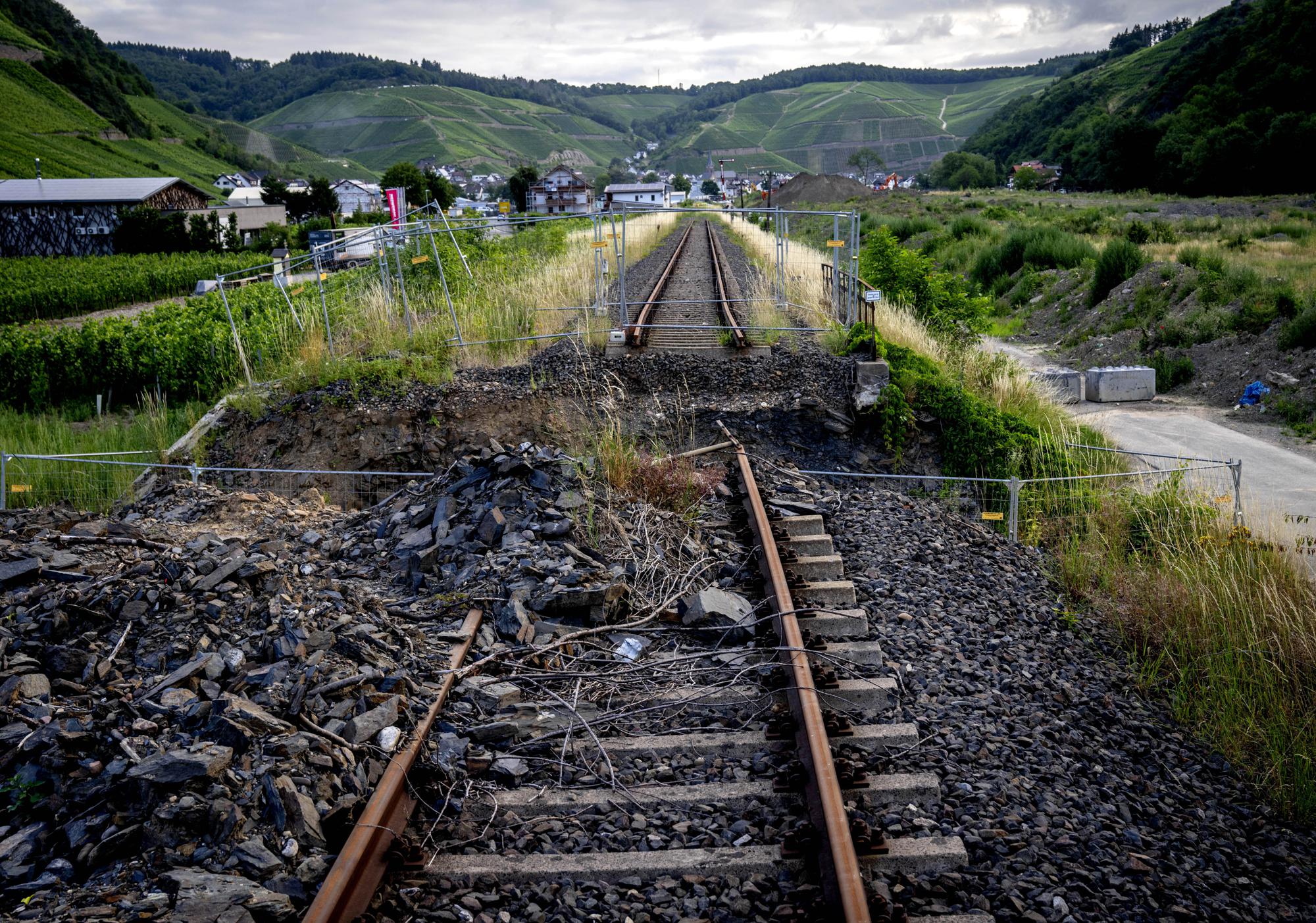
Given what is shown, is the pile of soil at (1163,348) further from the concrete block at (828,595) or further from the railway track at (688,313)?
the concrete block at (828,595)

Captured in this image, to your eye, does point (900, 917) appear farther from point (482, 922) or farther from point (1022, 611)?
point (1022, 611)

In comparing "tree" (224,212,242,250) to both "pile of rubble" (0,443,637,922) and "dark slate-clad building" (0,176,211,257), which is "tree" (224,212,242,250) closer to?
"dark slate-clad building" (0,176,211,257)

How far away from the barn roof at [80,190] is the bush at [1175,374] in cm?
7089

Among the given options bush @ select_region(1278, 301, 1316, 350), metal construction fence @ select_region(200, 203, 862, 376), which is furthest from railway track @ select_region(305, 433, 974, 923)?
bush @ select_region(1278, 301, 1316, 350)

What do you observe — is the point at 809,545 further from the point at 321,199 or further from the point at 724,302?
the point at 321,199

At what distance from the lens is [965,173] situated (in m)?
107

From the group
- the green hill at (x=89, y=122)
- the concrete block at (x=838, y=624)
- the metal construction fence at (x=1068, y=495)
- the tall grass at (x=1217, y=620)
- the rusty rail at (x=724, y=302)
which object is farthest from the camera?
the green hill at (x=89, y=122)

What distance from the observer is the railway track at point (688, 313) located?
13.7m

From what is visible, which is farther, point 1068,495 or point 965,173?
point 965,173

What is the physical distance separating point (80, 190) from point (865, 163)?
136m

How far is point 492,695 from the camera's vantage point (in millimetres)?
4961

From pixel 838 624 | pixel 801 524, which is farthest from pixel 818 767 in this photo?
pixel 801 524

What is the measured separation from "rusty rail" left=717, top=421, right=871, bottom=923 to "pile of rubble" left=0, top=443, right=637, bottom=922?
1.17 m

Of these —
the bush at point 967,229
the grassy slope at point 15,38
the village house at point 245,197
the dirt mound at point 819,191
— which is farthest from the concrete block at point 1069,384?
the grassy slope at point 15,38
